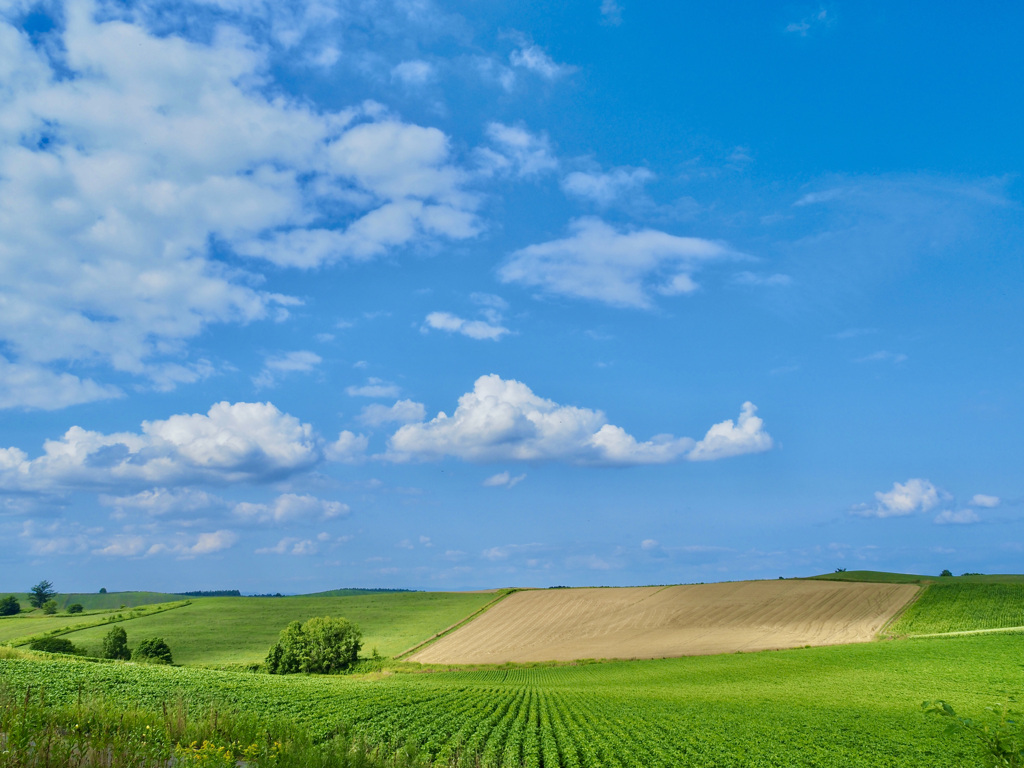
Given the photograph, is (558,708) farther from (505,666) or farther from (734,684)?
(505,666)

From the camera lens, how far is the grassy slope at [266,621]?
88812 millimetres

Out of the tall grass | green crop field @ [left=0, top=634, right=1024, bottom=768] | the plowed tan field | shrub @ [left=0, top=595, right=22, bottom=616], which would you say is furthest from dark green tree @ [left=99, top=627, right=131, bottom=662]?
the tall grass

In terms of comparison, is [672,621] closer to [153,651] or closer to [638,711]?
[638,711]

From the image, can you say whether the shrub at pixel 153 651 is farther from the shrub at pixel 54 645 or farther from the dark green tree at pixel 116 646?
the shrub at pixel 54 645

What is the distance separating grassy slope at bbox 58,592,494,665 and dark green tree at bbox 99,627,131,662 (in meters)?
2.93

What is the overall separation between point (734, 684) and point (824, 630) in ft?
129

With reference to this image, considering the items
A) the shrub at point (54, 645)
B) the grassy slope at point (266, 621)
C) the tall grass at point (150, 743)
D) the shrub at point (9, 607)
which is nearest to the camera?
the tall grass at point (150, 743)

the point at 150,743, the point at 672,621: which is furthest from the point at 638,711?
the point at 672,621

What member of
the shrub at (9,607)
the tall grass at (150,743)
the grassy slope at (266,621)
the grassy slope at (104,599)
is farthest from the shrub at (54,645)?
the grassy slope at (104,599)

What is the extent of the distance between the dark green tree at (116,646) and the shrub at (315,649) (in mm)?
22050

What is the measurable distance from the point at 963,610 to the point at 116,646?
116 metres

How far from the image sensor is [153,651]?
8206 centimetres

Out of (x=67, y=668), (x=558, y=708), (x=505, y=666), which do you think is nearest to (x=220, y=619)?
(x=505, y=666)

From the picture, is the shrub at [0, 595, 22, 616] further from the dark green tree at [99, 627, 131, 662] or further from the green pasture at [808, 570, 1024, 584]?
the green pasture at [808, 570, 1024, 584]
